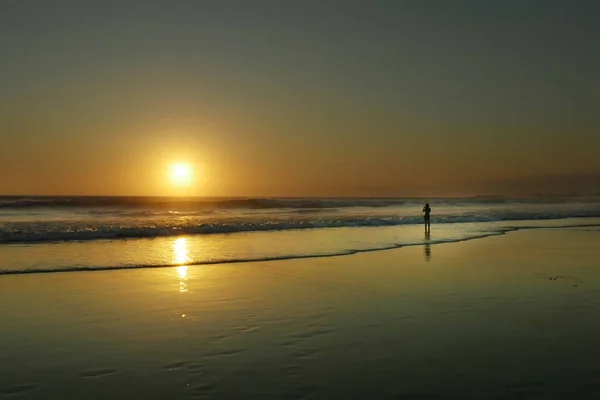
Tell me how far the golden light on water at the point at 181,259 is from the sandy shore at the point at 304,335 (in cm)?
17

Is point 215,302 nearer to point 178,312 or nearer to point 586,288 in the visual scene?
point 178,312

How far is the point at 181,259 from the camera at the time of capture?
18.8m

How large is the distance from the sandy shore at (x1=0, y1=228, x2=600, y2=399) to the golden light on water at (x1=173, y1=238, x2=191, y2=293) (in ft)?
0.56

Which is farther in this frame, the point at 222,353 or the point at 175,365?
the point at 222,353

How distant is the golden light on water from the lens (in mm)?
13301

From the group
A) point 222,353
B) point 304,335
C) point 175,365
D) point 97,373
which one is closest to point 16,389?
point 97,373

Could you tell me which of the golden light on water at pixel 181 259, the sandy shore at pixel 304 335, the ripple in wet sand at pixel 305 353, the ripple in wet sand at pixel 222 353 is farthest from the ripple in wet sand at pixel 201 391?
the golden light on water at pixel 181 259

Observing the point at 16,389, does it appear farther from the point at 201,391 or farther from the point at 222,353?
the point at 222,353

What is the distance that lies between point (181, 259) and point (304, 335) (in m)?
11.5

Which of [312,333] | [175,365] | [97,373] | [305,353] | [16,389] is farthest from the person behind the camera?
[312,333]

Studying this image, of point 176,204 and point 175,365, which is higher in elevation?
point 176,204

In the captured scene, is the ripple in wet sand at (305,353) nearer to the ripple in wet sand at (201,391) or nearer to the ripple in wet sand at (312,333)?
the ripple in wet sand at (312,333)

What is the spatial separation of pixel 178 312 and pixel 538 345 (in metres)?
5.98

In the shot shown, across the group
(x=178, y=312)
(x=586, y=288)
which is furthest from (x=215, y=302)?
(x=586, y=288)
